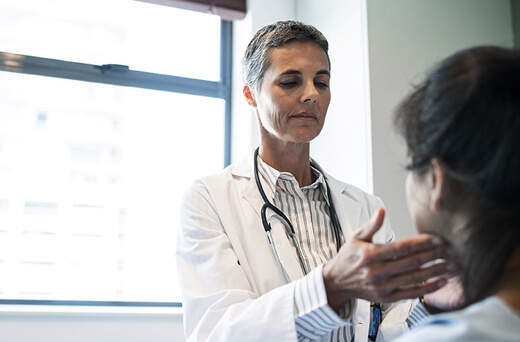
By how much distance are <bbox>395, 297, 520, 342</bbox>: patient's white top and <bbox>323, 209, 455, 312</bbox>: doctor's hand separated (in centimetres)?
22

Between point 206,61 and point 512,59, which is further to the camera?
point 206,61

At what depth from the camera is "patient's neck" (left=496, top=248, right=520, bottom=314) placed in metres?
0.67

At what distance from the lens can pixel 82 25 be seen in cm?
293

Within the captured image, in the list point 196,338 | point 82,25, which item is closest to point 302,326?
point 196,338

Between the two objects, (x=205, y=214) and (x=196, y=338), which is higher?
(x=205, y=214)

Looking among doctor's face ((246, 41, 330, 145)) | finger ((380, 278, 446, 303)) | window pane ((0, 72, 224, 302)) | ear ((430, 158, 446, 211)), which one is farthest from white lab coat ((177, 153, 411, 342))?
window pane ((0, 72, 224, 302))

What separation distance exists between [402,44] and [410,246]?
187 cm

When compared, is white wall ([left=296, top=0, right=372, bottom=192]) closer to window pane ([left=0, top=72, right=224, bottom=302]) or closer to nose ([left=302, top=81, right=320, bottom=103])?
window pane ([left=0, top=72, right=224, bottom=302])

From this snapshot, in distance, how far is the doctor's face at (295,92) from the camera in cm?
151

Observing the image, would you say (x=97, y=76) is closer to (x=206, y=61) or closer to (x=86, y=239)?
(x=206, y=61)

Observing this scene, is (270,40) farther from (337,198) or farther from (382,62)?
(382,62)

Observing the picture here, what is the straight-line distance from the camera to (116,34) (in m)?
2.99

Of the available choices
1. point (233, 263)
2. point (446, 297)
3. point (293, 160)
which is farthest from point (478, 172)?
point (293, 160)

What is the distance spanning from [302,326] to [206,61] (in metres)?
2.27
